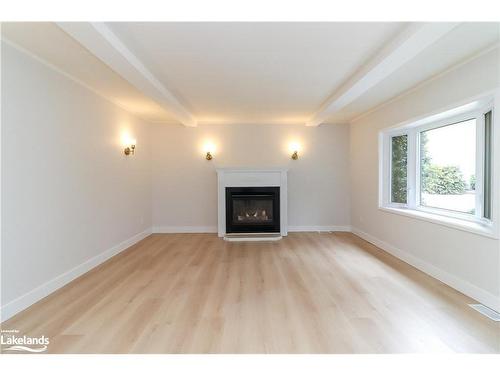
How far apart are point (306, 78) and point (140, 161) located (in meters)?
3.65

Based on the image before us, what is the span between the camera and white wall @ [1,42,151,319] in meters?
2.38

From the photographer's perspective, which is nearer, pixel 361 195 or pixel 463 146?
pixel 463 146

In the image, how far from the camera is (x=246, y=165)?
19.2 ft

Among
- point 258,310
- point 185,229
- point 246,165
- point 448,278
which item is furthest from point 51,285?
point 448,278

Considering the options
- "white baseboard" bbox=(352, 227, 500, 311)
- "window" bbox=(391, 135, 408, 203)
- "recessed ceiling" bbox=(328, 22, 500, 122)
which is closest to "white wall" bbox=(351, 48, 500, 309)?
"white baseboard" bbox=(352, 227, 500, 311)

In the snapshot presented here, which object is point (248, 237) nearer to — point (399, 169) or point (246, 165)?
point (246, 165)

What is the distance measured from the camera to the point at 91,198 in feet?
11.9

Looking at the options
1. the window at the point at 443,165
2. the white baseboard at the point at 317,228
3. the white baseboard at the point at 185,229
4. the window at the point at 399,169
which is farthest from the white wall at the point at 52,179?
the window at the point at 399,169

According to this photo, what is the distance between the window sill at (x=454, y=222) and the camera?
2531 mm

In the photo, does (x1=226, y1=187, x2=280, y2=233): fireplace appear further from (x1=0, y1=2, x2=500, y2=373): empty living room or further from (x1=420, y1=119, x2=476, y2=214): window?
(x1=420, y1=119, x2=476, y2=214): window

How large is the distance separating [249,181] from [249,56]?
313cm
